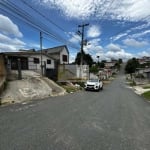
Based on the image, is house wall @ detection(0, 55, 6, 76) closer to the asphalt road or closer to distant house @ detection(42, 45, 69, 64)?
the asphalt road

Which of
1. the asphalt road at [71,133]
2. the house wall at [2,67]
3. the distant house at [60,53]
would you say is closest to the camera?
the asphalt road at [71,133]

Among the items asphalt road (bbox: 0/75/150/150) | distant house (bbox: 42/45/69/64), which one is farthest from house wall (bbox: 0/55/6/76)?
distant house (bbox: 42/45/69/64)

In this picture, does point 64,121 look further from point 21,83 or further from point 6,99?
point 21,83

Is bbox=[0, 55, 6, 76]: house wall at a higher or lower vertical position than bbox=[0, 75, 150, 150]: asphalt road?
higher

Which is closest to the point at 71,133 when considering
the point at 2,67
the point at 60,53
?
the point at 2,67

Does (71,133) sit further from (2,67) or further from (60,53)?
(60,53)

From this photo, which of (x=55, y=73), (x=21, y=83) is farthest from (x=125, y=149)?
(x=55, y=73)

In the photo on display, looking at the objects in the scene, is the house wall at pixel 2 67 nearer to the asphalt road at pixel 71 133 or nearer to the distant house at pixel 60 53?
the asphalt road at pixel 71 133

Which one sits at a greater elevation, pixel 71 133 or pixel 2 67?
pixel 2 67

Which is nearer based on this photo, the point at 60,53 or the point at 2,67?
the point at 2,67

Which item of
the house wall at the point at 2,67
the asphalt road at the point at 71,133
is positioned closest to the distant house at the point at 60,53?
the house wall at the point at 2,67

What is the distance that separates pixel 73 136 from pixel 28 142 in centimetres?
140

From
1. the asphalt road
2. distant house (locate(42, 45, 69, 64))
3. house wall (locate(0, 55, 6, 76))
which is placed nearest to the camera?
the asphalt road

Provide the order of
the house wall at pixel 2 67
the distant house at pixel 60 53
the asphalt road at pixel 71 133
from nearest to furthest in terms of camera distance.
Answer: the asphalt road at pixel 71 133 < the house wall at pixel 2 67 < the distant house at pixel 60 53
